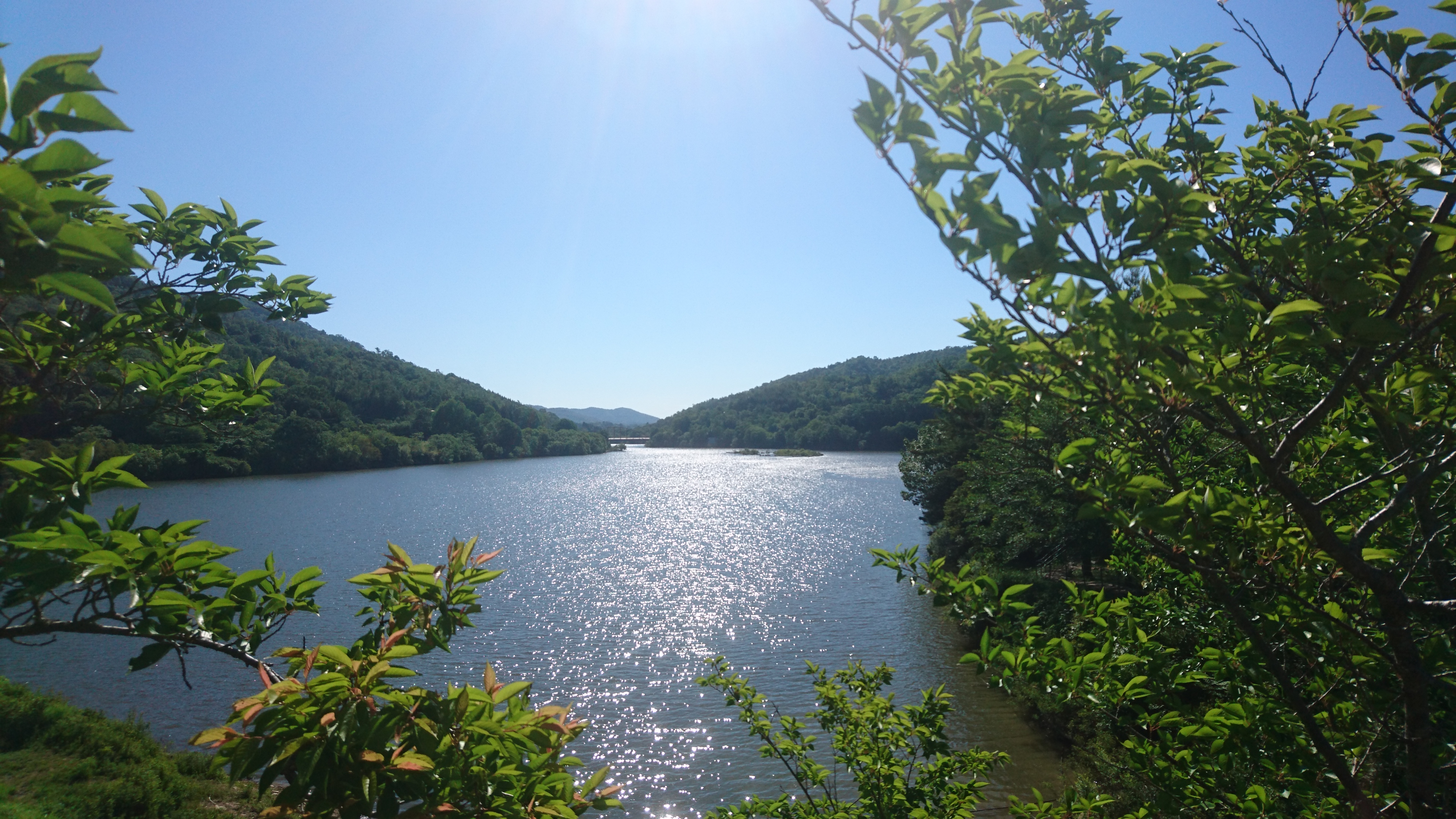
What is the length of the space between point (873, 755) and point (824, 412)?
392 feet

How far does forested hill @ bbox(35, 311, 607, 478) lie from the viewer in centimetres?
5222

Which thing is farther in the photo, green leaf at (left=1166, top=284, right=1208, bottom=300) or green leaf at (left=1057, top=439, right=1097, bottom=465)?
green leaf at (left=1057, top=439, right=1097, bottom=465)

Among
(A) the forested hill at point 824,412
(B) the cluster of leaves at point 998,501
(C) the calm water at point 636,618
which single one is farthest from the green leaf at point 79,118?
(A) the forested hill at point 824,412

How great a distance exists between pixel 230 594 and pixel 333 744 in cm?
71

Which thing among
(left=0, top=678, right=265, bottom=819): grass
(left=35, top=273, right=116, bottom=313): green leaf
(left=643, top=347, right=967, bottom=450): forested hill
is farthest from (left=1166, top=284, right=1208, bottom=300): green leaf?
(left=643, top=347, right=967, bottom=450): forested hill

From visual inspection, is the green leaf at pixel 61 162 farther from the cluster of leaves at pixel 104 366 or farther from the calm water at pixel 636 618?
the calm water at pixel 636 618

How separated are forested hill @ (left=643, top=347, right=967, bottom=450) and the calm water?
144ft

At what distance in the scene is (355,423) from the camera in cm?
7519

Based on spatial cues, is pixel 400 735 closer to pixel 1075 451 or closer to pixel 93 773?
pixel 1075 451

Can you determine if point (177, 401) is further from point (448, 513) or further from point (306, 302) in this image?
A: point (448, 513)

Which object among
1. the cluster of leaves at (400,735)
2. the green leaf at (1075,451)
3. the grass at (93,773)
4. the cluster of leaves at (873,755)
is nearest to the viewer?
the cluster of leaves at (400,735)

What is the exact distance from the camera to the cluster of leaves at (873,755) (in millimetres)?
3904

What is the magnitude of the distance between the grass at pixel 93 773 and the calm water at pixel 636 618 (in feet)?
5.94

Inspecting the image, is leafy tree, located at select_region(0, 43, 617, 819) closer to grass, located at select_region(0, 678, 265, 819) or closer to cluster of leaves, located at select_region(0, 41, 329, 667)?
cluster of leaves, located at select_region(0, 41, 329, 667)
